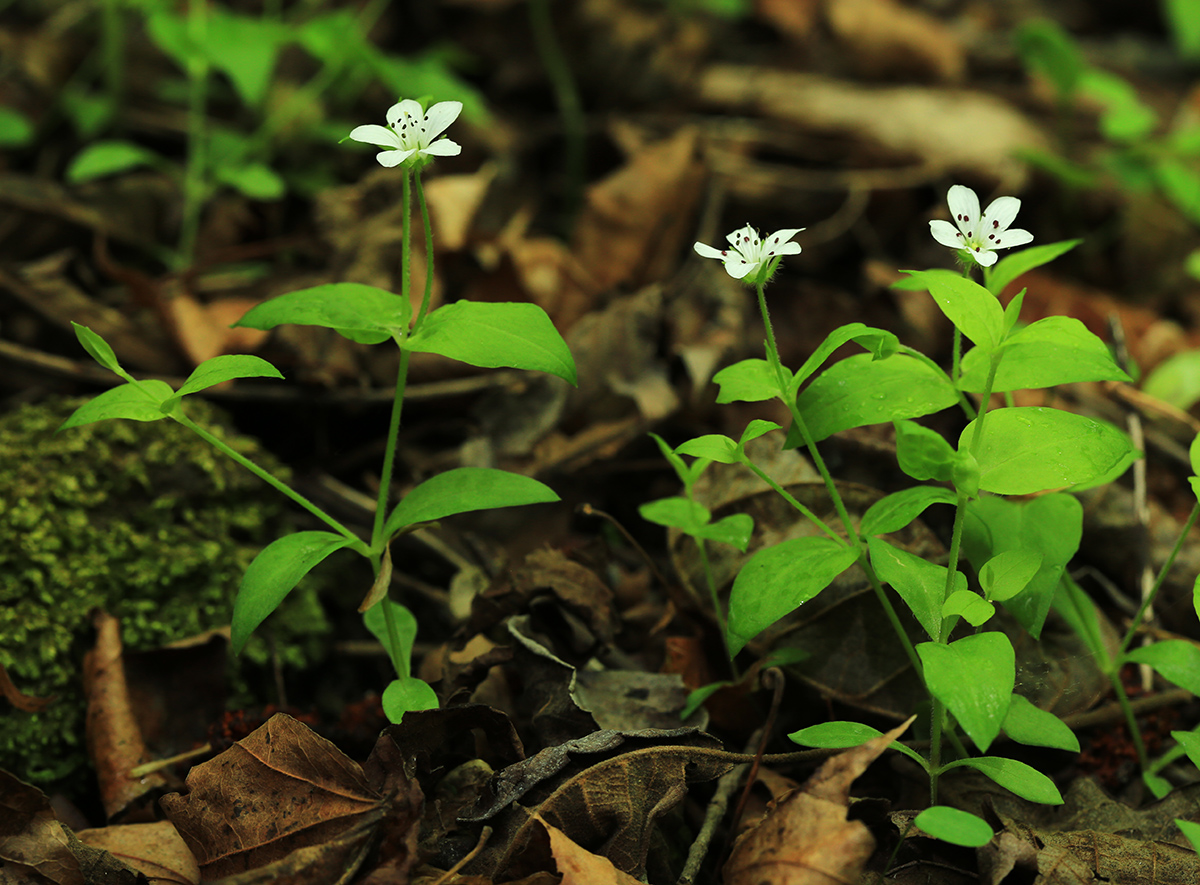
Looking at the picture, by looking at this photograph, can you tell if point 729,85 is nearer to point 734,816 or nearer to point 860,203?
point 860,203

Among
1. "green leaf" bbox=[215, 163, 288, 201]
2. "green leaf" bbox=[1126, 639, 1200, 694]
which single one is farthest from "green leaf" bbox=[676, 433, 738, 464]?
"green leaf" bbox=[215, 163, 288, 201]

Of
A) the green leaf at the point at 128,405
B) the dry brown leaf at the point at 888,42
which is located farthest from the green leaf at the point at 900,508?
the dry brown leaf at the point at 888,42

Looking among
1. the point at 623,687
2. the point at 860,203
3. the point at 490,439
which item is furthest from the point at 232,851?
the point at 860,203

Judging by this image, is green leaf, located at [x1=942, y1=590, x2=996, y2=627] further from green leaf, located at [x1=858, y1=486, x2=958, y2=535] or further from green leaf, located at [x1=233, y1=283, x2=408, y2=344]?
green leaf, located at [x1=233, y1=283, x2=408, y2=344]

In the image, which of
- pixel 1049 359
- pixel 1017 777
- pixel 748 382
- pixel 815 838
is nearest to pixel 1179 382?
pixel 1049 359

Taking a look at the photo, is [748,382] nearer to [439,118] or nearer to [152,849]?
[439,118]

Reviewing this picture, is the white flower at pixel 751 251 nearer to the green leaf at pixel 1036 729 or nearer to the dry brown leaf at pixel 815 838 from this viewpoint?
the dry brown leaf at pixel 815 838
